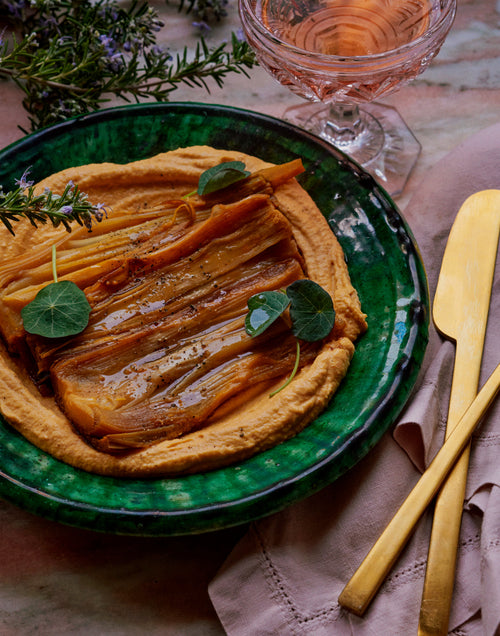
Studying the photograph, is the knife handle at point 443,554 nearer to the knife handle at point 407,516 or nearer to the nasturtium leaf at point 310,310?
the knife handle at point 407,516

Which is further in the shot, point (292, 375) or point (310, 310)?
point (310, 310)

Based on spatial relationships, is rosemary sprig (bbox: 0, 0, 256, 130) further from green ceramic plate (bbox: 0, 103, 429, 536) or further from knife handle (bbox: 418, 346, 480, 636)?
knife handle (bbox: 418, 346, 480, 636)

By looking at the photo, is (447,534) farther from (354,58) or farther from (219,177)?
(354,58)

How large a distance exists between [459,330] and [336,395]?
68 centimetres

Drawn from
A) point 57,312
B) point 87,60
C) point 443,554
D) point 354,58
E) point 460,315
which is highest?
point 87,60

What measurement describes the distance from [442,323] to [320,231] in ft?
2.24

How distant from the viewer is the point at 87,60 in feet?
11.3

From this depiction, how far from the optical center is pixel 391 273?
117 inches

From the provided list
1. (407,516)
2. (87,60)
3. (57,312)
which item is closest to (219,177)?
(57,312)

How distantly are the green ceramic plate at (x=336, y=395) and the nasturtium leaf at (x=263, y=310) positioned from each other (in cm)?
39

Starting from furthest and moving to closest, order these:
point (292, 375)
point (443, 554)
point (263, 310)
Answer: point (263, 310)
point (292, 375)
point (443, 554)

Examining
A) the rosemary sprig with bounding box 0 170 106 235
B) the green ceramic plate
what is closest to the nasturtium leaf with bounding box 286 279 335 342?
the green ceramic plate

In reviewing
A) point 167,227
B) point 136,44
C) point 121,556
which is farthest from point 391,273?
point 136,44

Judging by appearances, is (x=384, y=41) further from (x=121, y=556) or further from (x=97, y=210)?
(x=121, y=556)
